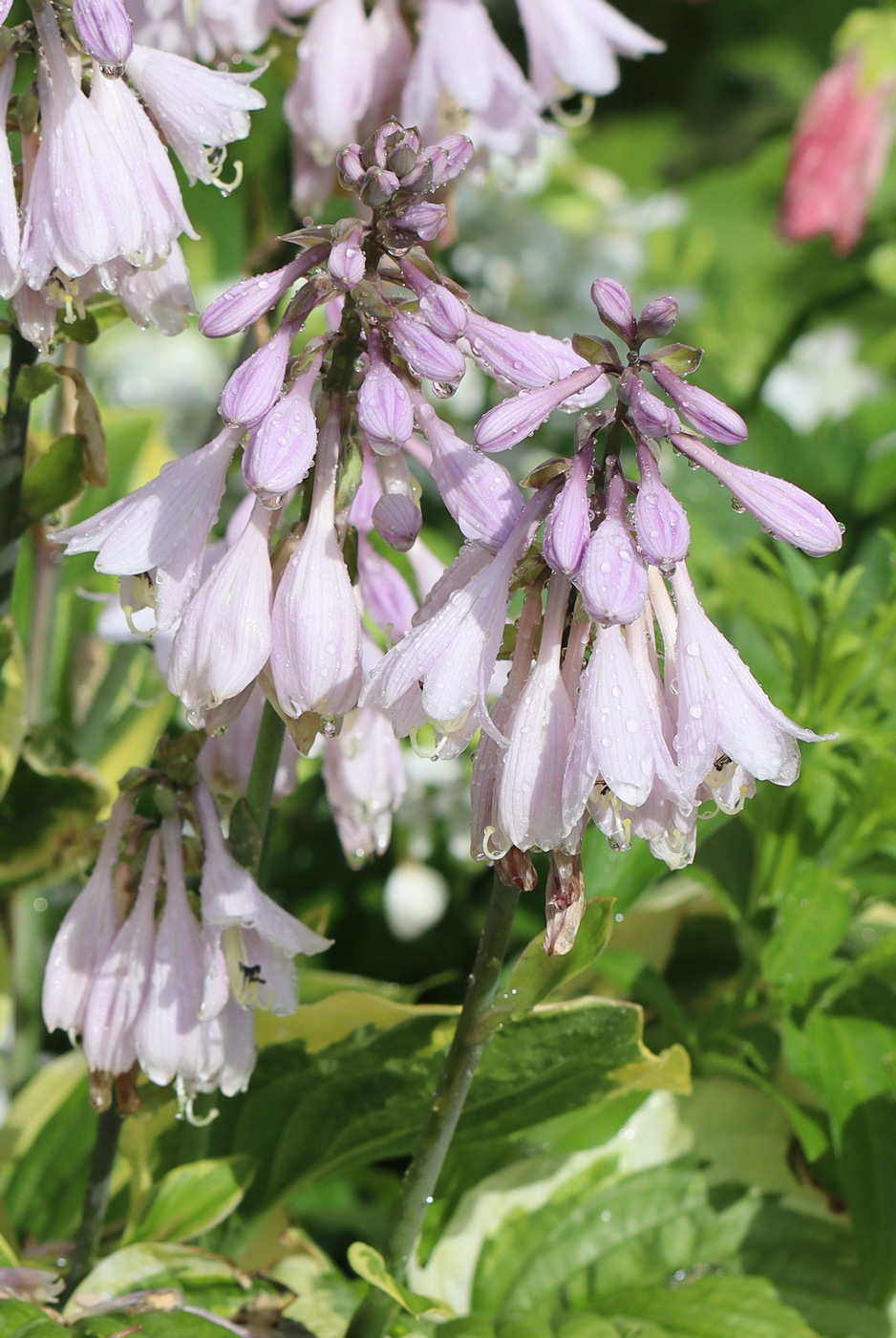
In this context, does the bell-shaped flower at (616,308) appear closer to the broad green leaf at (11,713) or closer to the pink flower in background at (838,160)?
the broad green leaf at (11,713)

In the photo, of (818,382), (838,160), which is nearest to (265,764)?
(838,160)

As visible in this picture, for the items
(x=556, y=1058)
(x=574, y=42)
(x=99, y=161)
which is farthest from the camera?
(x=574, y=42)

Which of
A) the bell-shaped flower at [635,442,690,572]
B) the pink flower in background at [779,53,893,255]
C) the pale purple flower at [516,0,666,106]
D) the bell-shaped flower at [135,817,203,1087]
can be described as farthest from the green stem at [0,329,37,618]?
the pink flower in background at [779,53,893,255]

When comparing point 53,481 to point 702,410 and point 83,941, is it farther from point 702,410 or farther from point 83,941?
point 702,410

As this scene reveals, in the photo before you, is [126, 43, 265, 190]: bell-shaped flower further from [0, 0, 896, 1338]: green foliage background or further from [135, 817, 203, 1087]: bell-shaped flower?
[135, 817, 203, 1087]: bell-shaped flower

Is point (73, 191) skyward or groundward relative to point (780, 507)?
skyward

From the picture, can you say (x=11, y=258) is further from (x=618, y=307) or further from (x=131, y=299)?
(x=618, y=307)

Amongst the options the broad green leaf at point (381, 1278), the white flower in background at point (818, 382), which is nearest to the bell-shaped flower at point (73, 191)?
the broad green leaf at point (381, 1278)
